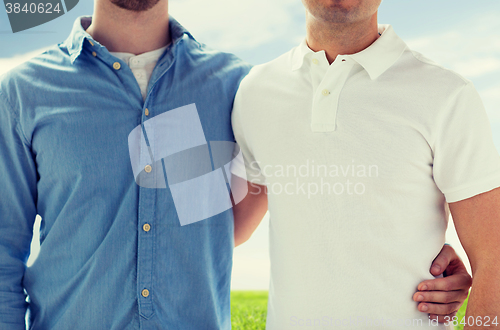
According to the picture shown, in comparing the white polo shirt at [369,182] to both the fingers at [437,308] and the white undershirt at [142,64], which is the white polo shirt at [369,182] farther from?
the white undershirt at [142,64]

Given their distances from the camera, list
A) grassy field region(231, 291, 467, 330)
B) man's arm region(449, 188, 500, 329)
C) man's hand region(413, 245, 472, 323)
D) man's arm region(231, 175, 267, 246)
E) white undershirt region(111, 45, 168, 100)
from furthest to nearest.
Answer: grassy field region(231, 291, 467, 330)
man's arm region(231, 175, 267, 246)
white undershirt region(111, 45, 168, 100)
man's hand region(413, 245, 472, 323)
man's arm region(449, 188, 500, 329)

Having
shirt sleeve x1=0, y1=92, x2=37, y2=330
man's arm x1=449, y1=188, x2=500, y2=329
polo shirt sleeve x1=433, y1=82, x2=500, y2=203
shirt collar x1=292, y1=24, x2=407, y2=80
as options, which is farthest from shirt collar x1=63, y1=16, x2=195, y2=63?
man's arm x1=449, y1=188, x2=500, y2=329

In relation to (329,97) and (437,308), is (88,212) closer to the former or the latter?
(329,97)

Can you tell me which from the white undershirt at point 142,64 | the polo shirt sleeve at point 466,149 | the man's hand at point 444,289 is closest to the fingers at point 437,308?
the man's hand at point 444,289

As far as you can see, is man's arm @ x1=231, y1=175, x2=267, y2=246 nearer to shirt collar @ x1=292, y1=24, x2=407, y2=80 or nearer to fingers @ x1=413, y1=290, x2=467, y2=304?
shirt collar @ x1=292, y1=24, x2=407, y2=80

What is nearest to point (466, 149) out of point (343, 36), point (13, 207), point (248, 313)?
point (343, 36)

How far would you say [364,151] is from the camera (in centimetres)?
129

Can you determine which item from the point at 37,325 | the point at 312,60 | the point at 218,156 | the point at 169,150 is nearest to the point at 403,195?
the point at 312,60

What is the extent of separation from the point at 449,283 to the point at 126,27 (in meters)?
1.35

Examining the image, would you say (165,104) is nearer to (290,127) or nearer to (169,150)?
(169,150)

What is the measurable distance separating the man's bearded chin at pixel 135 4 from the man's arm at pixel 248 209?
28.0 inches

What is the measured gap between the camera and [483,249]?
3.89 feet

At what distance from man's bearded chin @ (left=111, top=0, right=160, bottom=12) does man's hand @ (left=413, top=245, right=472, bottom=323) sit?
1.25 m

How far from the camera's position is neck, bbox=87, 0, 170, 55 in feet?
4.89
